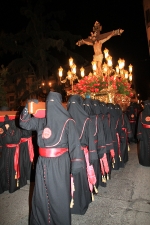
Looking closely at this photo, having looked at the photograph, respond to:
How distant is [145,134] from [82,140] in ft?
11.7

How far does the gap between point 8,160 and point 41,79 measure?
13231 millimetres

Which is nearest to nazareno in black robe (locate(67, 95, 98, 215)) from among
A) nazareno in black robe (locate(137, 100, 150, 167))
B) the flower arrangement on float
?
the flower arrangement on float

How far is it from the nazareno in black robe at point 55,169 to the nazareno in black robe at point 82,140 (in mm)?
824

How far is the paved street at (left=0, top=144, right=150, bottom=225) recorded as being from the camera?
3.34 metres

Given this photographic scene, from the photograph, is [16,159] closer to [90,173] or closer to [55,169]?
[90,173]

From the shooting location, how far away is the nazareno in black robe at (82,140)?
11.8 ft

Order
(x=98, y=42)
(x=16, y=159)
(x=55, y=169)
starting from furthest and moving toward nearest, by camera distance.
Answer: (x=98, y=42)
(x=16, y=159)
(x=55, y=169)

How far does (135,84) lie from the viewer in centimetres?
4206

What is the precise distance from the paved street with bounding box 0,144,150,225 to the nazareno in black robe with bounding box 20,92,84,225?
0.85 m

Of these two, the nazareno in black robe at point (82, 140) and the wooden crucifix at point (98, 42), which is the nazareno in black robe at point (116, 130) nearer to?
the nazareno in black robe at point (82, 140)

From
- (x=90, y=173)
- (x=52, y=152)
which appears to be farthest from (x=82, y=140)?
(x=52, y=152)

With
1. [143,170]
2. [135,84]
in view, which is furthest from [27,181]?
[135,84]

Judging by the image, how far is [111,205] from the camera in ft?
12.5

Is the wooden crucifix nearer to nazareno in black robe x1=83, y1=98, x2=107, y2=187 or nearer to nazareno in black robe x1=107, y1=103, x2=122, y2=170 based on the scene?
nazareno in black robe x1=107, y1=103, x2=122, y2=170
